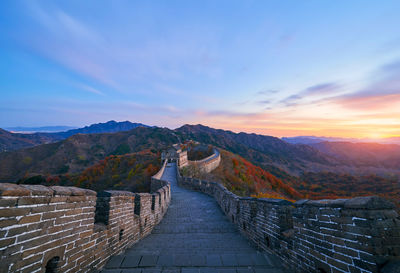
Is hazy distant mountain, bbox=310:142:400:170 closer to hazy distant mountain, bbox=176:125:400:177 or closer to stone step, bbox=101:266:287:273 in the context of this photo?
hazy distant mountain, bbox=176:125:400:177

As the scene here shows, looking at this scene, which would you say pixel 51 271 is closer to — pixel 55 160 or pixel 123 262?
pixel 123 262

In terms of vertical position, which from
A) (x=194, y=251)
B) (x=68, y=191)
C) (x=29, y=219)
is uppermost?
(x=68, y=191)

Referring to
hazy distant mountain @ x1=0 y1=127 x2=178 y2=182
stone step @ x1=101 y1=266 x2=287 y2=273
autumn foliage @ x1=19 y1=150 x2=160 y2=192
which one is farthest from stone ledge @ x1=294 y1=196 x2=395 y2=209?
hazy distant mountain @ x1=0 y1=127 x2=178 y2=182

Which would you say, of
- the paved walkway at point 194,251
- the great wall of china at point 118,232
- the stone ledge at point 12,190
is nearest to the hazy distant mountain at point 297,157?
the paved walkway at point 194,251

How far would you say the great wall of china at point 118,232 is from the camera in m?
1.89

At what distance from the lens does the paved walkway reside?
3199mm

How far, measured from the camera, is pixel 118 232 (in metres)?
3.86

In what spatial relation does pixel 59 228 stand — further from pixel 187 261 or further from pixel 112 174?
pixel 112 174

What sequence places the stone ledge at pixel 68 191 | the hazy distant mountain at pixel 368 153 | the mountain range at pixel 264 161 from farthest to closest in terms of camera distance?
the hazy distant mountain at pixel 368 153
the mountain range at pixel 264 161
the stone ledge at pixel 68 191

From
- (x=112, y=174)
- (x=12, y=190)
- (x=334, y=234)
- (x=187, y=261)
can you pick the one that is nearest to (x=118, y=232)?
(x=187, y=261)

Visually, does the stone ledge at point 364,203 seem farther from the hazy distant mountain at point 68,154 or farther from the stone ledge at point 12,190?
the hazy distant mountain at point 68,154

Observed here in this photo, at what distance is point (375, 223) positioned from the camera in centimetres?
195

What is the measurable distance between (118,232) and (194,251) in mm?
1654

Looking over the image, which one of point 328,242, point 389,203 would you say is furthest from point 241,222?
point 389,203
